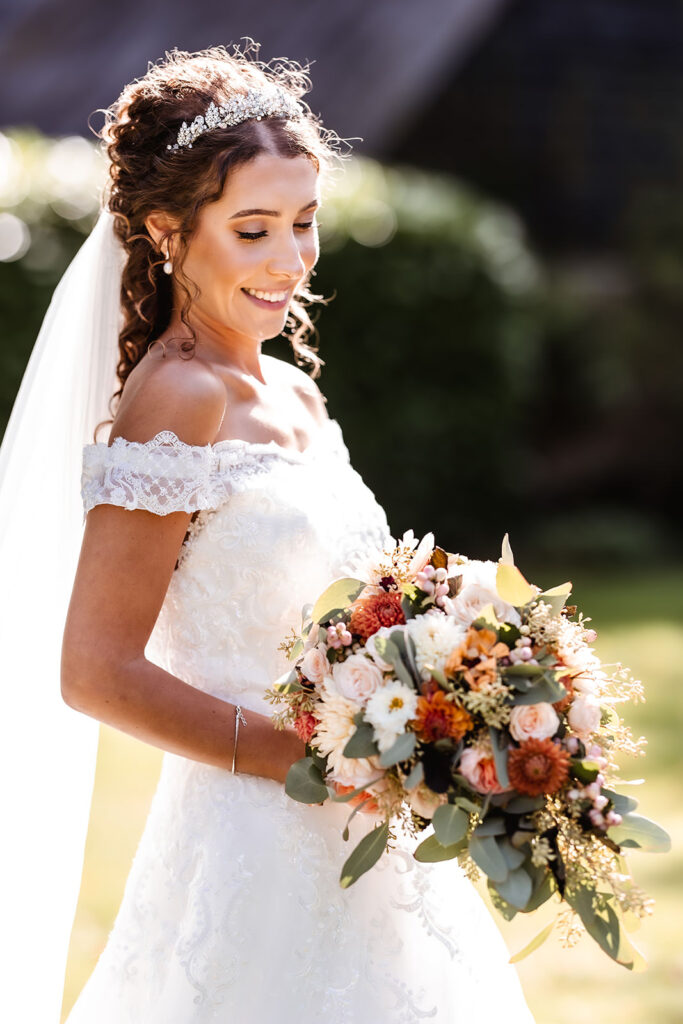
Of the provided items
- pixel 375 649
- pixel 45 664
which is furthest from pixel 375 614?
pixel 45 664

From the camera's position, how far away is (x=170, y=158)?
239cm

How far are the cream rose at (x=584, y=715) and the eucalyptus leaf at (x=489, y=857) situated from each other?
0.23 m

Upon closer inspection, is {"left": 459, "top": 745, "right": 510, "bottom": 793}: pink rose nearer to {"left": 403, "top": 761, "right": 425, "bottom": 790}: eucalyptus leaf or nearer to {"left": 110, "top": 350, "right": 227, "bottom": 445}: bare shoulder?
{"left": 403, "top": 761, "right": 425, "bottom": 790}: eucalyptus leaf

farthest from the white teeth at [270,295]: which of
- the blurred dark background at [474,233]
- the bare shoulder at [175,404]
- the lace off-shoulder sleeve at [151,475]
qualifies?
the blurred dark background at [474,233]

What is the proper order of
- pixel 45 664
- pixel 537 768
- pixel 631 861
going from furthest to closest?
pixel 631 861, pixel 45 664, pixel 537 768

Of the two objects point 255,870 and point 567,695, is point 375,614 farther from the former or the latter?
point 255,870

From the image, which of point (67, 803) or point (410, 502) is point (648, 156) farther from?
point (67, 803)

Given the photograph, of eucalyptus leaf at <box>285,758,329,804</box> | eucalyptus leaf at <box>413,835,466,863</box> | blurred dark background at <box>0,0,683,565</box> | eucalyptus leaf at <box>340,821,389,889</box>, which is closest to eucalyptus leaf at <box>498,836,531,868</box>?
eucalyptus leaf at <box>413,835,466,863</box>

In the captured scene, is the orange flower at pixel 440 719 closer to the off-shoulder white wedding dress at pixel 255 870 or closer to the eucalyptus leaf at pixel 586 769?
the eucalyptus leaf at pixel 586 769

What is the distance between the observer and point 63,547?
2.65 meters

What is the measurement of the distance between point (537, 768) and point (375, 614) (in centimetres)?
37

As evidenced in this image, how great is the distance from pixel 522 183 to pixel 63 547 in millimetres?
12338

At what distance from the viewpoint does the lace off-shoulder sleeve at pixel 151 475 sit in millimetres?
2152

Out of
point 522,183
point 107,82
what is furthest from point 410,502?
point 522,183
